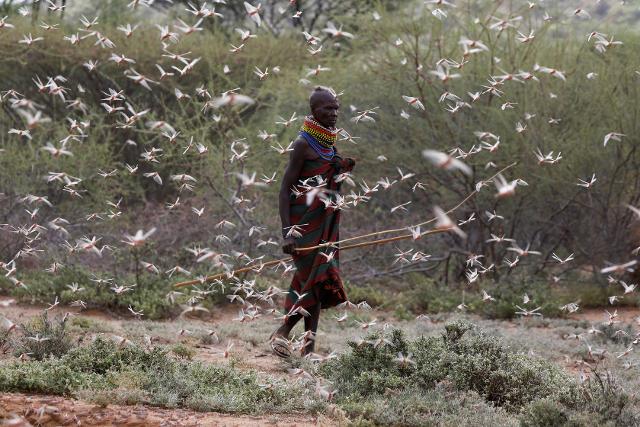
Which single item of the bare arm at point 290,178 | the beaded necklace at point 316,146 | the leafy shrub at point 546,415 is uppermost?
the beaded necklace at point 316,146

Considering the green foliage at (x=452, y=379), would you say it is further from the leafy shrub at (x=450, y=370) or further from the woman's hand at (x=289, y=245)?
the woman's hand at (x=289, y=245)

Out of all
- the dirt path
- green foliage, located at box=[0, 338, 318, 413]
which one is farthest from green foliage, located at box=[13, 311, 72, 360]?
the dirt path

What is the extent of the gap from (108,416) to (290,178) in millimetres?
2557

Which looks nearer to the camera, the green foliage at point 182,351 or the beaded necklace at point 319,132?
the beaded necklace at point 319,132

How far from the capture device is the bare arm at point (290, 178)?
23.1 feet

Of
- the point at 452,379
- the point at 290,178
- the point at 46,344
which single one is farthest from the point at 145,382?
Result: the point at 452,379

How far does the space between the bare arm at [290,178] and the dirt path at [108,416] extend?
1810 mm

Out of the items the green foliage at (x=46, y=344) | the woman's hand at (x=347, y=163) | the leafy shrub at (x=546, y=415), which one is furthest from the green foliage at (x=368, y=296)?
the leafy shrub at (x=546, y=415)

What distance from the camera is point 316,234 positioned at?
283 inches

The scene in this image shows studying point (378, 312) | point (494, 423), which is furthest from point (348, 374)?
point (378, 312)

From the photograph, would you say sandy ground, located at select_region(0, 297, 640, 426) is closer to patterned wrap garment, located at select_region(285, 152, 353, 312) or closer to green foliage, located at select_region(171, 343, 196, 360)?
green foliage, located at select_region(171, 343, 196, 360)

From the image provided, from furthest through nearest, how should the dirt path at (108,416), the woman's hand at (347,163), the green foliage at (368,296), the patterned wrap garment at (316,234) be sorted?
the green foliage at (368,296) → the woman's hand at (347,163) → the patterned wrap garment at (316,234) → the dirt path at (108,416)

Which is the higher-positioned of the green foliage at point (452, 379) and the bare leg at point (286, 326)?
the bare leg at point (286, 326)

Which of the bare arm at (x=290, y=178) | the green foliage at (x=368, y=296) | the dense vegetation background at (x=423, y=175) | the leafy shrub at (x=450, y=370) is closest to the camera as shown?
the leafy shrub at (x=450, y=370)
